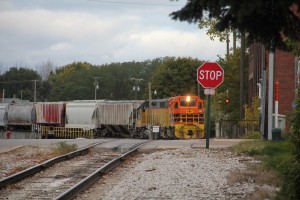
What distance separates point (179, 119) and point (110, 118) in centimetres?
912

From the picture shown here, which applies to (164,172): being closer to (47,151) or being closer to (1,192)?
(1,192)

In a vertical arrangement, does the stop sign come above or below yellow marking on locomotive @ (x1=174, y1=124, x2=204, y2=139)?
above

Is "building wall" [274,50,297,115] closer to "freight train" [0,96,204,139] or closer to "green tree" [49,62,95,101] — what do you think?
"freight train" [0,96,204,139]

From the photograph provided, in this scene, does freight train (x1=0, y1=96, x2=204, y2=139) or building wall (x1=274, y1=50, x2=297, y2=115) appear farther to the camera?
freight train (x1=0, y1=96, x2=204, y2=139)

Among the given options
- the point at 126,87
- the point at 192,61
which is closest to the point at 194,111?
the point at 192,61

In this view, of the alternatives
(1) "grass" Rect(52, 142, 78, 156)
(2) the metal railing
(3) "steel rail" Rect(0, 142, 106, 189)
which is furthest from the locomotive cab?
(3) "steel rail" Rect(0, 142, 106, 189)

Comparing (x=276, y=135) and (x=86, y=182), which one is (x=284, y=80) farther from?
(x=86, y=182)

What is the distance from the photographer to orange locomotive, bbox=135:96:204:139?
123 feet

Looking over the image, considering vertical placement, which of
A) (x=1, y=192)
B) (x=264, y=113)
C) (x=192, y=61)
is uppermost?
(x=192, y=61)

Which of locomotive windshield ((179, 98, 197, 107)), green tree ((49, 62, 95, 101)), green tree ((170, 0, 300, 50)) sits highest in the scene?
green tree ((49, 62, 95, 101))

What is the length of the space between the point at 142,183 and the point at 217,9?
6387 millimetres

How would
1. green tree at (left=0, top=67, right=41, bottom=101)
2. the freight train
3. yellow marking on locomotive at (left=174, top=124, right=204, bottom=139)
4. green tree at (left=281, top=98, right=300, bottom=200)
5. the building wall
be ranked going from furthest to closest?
green tree at (left=0, top=67, right=41, bottom=101) → the freight train → yellow marking on locomotive at (left=174, top=124, right=204, bottom=139) → the building wall → green tree at (left=281, top=98, right=300, bottom=200)

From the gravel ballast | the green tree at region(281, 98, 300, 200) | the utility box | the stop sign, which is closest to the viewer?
the green tree at region(281, 98, 300, 200)

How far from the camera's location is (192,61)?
8181 centimetres
